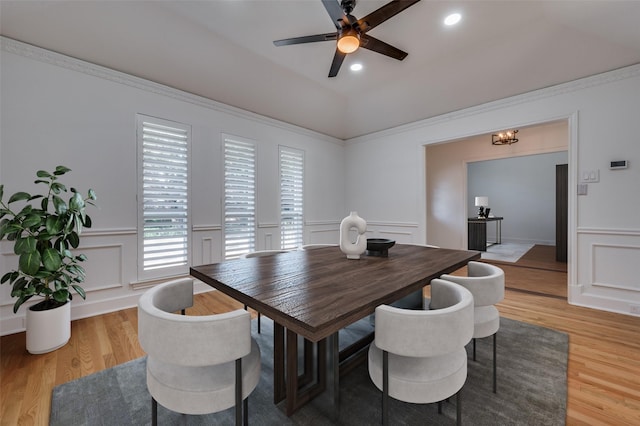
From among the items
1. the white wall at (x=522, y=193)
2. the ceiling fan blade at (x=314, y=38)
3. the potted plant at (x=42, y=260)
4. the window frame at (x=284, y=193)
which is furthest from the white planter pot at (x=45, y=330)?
the white wall at (x=522, y=193)

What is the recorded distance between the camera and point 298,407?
1.47 meters

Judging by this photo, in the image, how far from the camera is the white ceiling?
240cm

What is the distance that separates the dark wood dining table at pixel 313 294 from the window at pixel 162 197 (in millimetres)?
1848

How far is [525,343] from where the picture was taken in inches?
88.7

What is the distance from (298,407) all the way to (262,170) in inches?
135

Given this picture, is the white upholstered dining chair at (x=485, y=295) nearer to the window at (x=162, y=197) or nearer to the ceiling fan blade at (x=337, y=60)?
the ceiling fan blade at (x=337, y=60)

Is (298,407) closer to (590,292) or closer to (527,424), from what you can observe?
(527,424)

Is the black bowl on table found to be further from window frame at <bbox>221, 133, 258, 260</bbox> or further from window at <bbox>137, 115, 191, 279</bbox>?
window at <bbox>137, 115, 191, 279</bbox>

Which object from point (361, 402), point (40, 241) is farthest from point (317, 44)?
point (361, 402)

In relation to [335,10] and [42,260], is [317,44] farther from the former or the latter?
[42,260]

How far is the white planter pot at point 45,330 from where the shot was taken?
2084 mm

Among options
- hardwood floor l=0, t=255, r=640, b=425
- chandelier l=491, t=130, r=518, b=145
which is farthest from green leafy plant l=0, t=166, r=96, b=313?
chandelier l=491, t=130, r=518, b=145

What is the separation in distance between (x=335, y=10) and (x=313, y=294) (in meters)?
1.98

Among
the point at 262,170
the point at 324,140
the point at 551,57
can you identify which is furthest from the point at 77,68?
the point at 551,57
